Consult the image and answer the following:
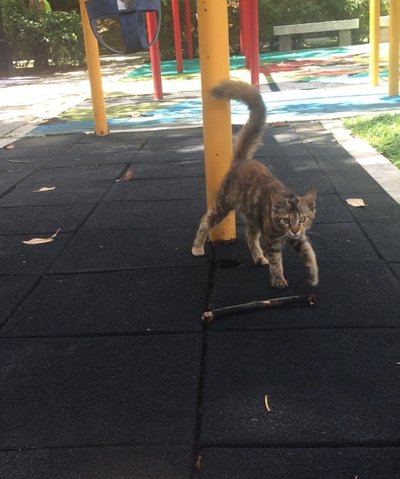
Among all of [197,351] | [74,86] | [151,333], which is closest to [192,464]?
[197,351]

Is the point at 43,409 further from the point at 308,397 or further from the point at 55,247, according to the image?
the point at 55,247

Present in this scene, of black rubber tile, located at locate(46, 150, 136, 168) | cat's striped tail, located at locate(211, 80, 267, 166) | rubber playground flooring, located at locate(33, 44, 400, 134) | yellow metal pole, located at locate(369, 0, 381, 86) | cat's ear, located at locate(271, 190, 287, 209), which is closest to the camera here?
cat's ear, located at locate(271, 190, 287, 209)

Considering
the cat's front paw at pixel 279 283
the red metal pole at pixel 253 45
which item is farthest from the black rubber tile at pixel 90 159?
the red metal pole at pixel 253 45

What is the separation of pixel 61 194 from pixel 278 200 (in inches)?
124

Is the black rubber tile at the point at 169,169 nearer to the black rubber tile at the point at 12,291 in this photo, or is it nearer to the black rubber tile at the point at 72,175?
the black rubber tile at the point at 72,175

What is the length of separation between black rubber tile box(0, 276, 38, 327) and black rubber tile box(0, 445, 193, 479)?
4.23 ft

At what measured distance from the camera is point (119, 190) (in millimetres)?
6156

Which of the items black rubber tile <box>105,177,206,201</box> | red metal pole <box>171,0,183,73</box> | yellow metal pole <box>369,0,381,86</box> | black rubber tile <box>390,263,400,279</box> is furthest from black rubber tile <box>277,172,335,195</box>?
red metal pole <box>171,0,183,73</box>

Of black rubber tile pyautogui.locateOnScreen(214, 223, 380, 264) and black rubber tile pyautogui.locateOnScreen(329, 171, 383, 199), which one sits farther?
black rubber tile pyautogui.locateOnScreen(329, 171, 383, 199)

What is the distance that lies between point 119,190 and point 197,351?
3349 millimetres

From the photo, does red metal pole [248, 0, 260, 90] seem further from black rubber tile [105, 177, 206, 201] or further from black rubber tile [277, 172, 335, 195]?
black rubber tile [105, 177, 206, 201]

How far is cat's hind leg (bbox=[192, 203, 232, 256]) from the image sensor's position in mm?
4304

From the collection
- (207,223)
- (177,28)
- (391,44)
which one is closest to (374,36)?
(391,44)

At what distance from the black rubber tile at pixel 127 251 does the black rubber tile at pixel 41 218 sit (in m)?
0.34
